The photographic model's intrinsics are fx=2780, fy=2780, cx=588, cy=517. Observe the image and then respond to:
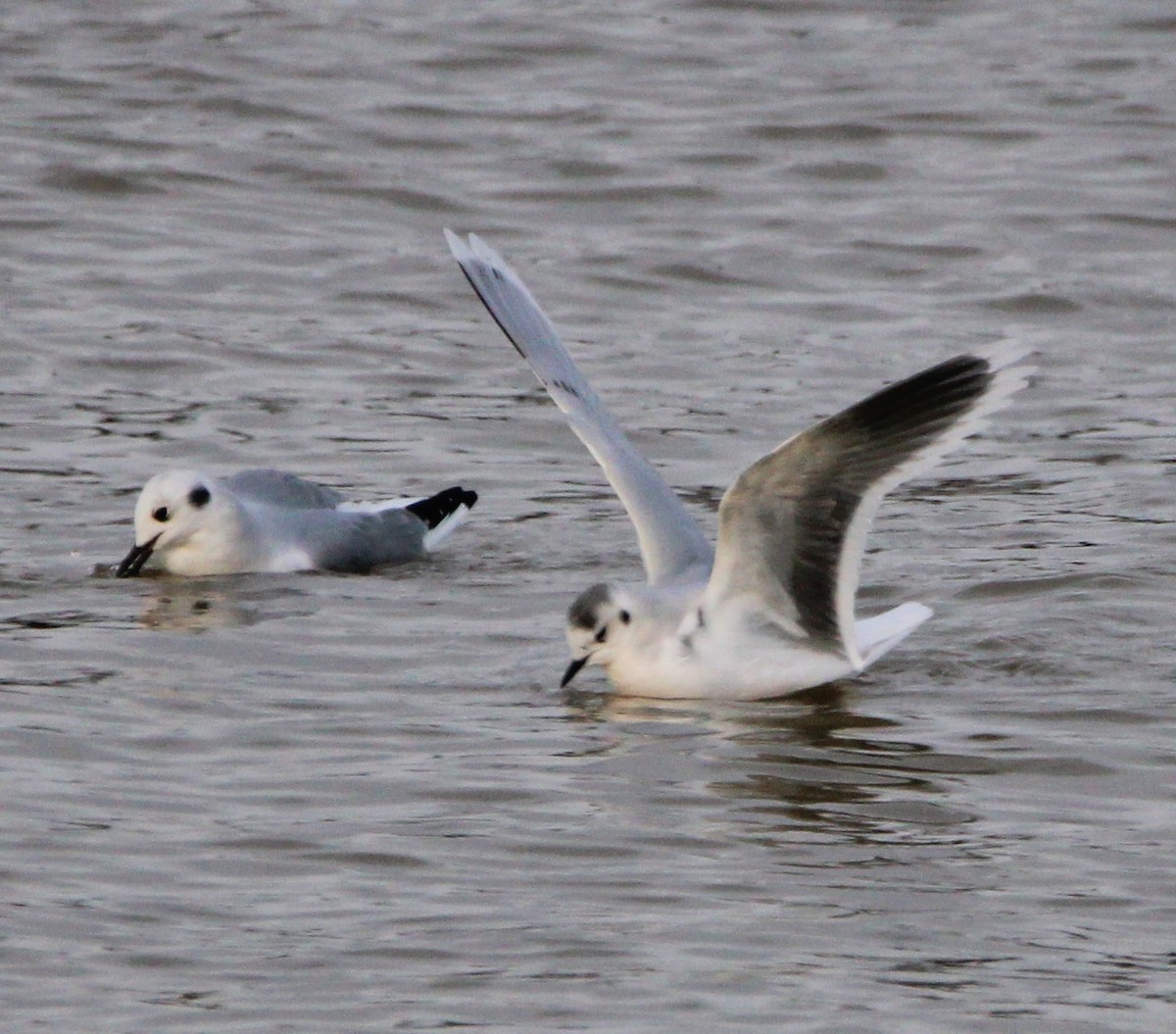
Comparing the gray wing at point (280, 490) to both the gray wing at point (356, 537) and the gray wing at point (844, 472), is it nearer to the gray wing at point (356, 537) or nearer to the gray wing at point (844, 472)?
the gray wing at point (356, 537)

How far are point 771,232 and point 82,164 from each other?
3739mm

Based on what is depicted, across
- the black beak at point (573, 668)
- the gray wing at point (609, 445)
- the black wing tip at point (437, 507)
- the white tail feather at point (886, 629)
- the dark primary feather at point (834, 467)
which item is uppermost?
the dark primary feather at point (834, 467)

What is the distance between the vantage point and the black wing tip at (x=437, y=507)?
9.41 meters

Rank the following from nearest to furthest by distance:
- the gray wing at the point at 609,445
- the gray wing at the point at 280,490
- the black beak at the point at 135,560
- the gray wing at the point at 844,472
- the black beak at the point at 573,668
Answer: the gray wing at the point at 844,472 → the black beak at the point at 573,668 → the gray wing at the point at 609,445 → the black beak at the point at 135,560 → the gray wing at the point at 280,490

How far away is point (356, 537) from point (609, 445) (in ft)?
4.56

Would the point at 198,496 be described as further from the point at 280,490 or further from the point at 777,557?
the point at 777,557

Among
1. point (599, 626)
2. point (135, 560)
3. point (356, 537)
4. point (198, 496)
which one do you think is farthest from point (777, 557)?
point (135, 560)

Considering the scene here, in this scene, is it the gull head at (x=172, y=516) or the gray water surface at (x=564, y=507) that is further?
the gull head at (x=172, y=516)

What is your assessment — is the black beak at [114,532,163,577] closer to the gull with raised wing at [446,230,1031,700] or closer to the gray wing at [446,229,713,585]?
the gray wing at [446,229,713,585]

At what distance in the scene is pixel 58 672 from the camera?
25.1ft

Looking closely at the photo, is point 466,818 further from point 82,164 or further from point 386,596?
point 82,164

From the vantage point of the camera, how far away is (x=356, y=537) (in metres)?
9.42

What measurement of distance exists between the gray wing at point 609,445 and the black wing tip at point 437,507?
2.26ft

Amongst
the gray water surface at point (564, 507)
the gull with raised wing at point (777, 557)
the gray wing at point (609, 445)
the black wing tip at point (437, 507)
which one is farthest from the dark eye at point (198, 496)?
the gull with raised wing at point (777, 557)
